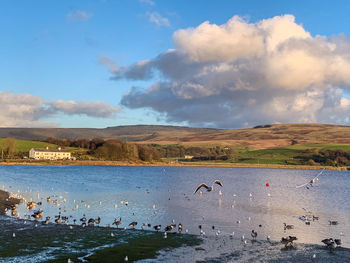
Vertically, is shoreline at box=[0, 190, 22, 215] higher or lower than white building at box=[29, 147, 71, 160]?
lower

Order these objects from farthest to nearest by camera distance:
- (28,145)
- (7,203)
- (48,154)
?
(28,145) → (48,154) → (7,203)

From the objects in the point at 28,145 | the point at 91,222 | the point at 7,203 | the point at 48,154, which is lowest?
the point at 91,222

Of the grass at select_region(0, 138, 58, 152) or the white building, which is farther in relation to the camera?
the grass at select_region(0, 138, 58, 152)

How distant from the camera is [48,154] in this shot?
180 meters

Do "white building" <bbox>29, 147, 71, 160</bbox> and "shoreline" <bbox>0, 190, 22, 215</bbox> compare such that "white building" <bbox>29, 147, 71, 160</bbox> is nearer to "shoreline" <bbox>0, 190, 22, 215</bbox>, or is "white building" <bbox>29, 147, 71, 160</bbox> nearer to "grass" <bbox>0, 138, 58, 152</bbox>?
Answer: "grass" <bbox>0, 138, 58, 152</bbox>

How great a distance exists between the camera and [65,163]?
167m

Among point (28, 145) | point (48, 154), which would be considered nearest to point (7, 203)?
point (48, 154)

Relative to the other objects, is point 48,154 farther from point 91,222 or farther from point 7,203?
point 91,222

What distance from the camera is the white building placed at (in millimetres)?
177000

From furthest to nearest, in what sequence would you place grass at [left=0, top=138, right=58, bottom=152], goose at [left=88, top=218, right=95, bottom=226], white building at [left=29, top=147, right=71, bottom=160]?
grass at [left=0, top=138, right=58, bottom=152] < white building at [left=29, top=147, right=71, bottom=160] < goose at [left=88, top=218, right=95, bottom=226]

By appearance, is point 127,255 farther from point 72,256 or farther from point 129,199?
point 129,199

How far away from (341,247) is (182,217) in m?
18.5

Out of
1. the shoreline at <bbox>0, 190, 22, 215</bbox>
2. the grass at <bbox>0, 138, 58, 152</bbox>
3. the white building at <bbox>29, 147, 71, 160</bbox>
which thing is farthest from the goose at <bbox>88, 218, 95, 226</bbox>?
the grass at <bbox>0, 138, 58, 152</bbox>

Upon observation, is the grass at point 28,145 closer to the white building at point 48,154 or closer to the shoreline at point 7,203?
the white building at point 48,154
